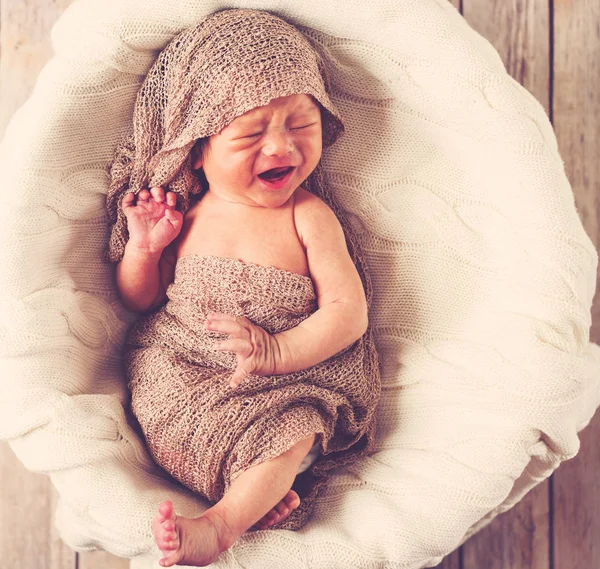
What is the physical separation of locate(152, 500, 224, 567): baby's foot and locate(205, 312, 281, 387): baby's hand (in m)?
0.20

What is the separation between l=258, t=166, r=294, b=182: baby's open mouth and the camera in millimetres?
1048

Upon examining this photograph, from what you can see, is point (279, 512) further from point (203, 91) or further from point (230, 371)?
point (203, 91)

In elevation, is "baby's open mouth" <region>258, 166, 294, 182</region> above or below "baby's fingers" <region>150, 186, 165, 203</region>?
above

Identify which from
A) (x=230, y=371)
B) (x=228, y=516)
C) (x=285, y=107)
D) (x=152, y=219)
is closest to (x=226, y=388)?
(x=230, y=371)

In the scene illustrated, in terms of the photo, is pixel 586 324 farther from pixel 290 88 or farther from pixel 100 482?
pixel 100 482

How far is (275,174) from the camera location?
106cm

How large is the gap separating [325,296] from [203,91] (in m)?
0.38

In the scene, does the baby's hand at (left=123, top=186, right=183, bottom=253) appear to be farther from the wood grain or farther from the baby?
the wood grain

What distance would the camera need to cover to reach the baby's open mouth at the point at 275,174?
1.05m

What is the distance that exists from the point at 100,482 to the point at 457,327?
659 millimetres

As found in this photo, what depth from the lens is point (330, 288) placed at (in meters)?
1.10

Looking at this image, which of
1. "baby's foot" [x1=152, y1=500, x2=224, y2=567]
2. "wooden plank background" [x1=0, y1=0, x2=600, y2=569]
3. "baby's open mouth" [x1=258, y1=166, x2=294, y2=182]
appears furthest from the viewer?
"wooden plank background" [x1=0, y1=0, x2=600, y2=569]

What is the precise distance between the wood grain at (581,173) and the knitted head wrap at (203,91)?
25.0 inches

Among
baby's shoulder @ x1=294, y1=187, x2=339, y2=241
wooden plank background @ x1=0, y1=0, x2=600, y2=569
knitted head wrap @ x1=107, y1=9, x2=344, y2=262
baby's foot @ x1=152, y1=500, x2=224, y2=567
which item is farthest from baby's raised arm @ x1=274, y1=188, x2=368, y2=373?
wooden plank background @ x1=0, y1=0, x2=600, y2=569
